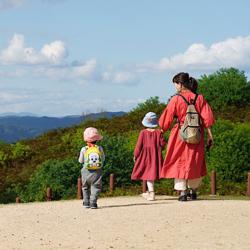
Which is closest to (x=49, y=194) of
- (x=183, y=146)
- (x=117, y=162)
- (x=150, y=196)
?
(x=117, y=162)

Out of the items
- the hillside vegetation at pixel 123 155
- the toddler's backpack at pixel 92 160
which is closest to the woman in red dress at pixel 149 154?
the toddler's backpack at pixel 92 160

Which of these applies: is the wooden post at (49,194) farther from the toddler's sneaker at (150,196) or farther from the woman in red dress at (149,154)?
the woman in red dress at (149,154)

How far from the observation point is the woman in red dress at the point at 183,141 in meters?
14.3

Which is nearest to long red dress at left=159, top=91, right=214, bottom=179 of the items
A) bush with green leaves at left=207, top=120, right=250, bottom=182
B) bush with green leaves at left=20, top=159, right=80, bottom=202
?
bush with green leaves at left=20, top=159, right=80, bottom=202

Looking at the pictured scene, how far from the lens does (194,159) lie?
14391mm

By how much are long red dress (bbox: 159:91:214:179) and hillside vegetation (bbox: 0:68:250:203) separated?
4838 mm

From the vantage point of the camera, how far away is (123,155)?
2256cm

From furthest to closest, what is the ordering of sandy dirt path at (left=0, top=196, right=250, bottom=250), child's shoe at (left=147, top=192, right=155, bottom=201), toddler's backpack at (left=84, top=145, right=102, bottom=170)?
child's shoe at (left=147, top=192, right=155, bottom=201) < toddler's backpack at (left=84, top=145, right=102, bottom=170) < sandy dirt path at (left=0, top=196, right=250, bottom=250)

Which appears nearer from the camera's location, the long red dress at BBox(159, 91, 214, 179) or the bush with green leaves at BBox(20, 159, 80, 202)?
the long red dress at BBox(159, 91, 214, 179)

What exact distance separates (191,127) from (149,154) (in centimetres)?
179

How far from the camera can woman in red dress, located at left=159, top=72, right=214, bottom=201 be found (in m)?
14.3

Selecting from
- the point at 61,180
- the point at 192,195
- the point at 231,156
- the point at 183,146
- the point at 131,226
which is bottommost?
the point at 131,226

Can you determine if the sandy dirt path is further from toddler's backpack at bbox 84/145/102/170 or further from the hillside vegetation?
the hillside vegetation

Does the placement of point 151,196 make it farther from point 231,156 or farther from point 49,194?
point 231,156
